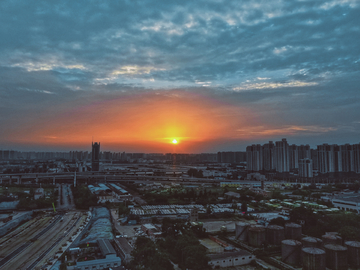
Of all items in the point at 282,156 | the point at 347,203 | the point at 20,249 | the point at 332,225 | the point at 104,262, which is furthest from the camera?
the point at 282,156

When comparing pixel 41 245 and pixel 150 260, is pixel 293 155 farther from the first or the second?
pixel 150 260

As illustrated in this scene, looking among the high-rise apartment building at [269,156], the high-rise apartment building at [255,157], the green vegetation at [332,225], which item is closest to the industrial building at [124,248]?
the green vegetation at [332,225]

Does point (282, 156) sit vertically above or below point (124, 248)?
above

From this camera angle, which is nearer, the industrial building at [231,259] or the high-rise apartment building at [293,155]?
the industrial building at [231,259]

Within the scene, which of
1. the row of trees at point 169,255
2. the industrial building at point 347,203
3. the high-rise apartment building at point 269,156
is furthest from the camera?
the high-rise apartment building at point 269,156

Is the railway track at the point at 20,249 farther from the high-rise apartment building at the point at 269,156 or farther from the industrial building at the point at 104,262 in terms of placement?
the high-rise apartment building at the point at 269,156

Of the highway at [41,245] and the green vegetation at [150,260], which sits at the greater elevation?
the green vegetation at [150,260]

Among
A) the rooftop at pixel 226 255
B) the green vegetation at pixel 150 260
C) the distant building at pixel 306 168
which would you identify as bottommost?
the rooftop at pixel 226 255

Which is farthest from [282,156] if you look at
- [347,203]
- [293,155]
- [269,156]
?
[347,203]

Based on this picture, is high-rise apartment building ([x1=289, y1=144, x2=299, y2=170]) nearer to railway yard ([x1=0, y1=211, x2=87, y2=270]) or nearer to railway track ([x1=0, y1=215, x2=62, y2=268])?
railway yard ([x1=0, y1=211, x2=87, y2=270])

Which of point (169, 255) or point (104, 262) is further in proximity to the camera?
point (169, 255)
